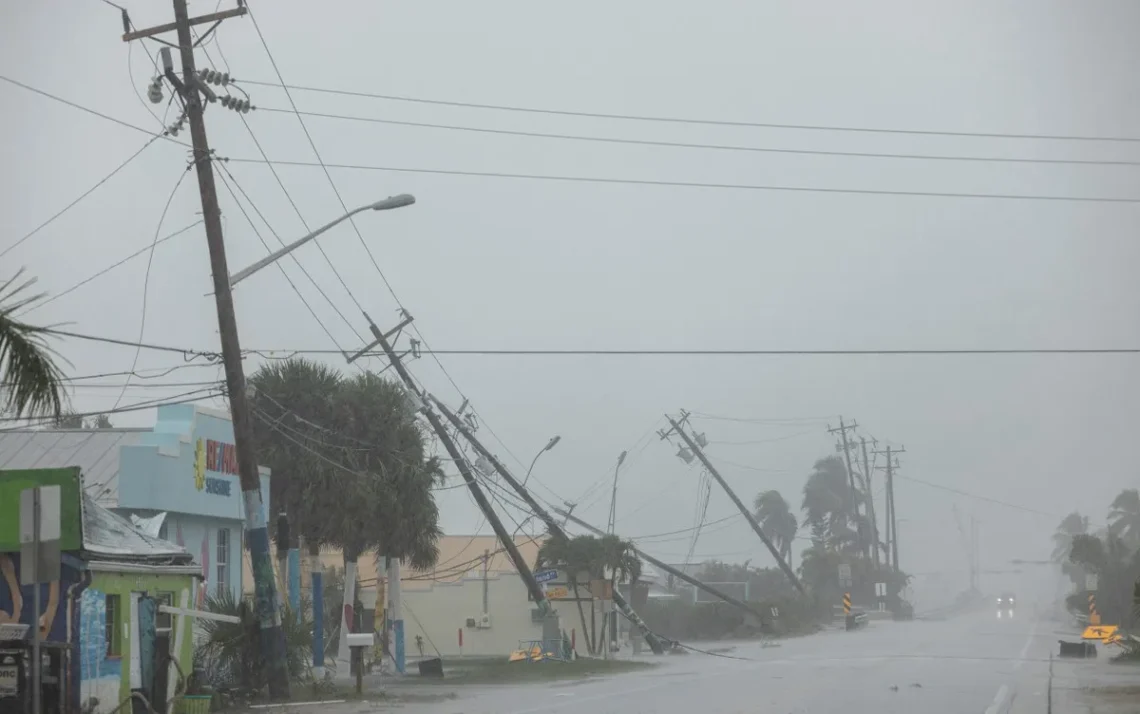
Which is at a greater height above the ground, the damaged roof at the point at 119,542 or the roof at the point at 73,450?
the roof at the point at 73,450

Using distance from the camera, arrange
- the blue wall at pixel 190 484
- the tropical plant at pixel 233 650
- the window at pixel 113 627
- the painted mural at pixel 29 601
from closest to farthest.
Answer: the painted mural at pixel 29 601 < the window at pixel 113 627 < the tropical plant at pixel 233 650 < the blue wall at pixel 190 484

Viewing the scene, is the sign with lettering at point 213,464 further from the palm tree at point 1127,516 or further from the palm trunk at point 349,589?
the palm tree at point 1127,516

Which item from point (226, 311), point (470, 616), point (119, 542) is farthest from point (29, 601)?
point (470, 616)

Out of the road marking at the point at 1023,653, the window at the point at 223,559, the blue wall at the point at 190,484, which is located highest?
the blue wall at the point at 190,484

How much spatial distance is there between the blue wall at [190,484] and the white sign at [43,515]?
14144 millimetres

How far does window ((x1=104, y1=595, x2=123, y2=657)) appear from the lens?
19562mm

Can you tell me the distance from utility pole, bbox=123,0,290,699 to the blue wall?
570 centimetres

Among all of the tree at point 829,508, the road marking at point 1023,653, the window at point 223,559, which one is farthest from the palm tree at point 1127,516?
the window at point 223,559

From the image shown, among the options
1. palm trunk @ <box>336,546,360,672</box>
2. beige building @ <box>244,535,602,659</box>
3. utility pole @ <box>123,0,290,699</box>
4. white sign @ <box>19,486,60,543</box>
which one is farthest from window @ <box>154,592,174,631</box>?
beige building @ <box>244,535,602,659</box>

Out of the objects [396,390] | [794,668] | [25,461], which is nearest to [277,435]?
[396,390]

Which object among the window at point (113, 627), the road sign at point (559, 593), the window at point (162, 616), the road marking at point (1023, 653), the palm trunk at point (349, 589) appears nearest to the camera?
the window at point (113, 627)

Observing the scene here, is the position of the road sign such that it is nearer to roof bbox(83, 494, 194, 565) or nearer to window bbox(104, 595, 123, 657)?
roof bbox(83, 494, 194, 565)

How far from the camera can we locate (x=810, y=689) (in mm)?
26312

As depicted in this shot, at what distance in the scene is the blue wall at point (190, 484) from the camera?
28250 millimetres
